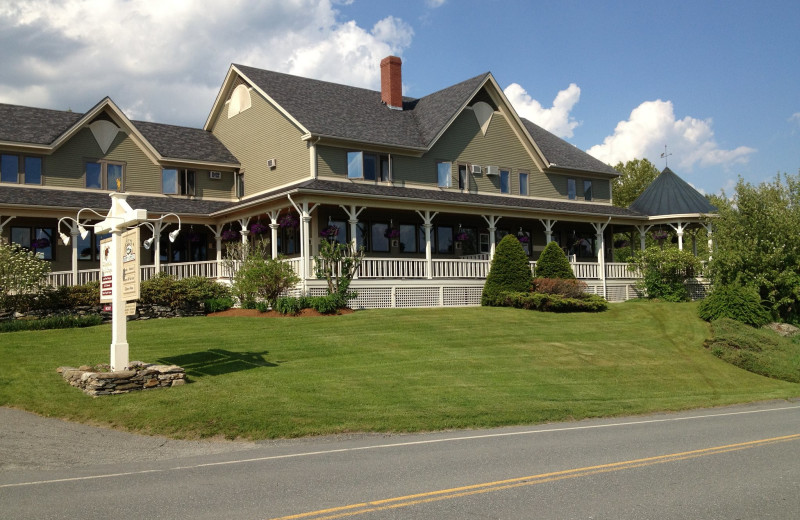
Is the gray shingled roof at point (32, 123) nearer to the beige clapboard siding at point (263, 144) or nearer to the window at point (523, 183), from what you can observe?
the beige clapboard siding at point (263, 144)

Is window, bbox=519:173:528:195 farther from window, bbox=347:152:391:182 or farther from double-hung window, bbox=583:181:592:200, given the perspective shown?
window, bbox=347:152:391:182

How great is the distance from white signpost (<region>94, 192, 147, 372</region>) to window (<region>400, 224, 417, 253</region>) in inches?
722

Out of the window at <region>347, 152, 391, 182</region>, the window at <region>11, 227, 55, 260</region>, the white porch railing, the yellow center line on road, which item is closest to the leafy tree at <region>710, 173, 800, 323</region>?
the white porch railing

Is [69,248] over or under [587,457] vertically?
over

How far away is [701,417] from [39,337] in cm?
1629

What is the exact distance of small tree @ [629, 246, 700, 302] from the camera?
33.3 meters

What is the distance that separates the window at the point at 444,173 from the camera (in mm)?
33844

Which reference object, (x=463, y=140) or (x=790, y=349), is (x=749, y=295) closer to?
(x=790, y=349)

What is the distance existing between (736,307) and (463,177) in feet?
42.7

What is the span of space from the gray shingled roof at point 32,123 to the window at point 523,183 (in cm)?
2014

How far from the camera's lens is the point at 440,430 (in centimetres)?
1284

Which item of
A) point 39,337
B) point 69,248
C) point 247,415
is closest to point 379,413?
point 247,415

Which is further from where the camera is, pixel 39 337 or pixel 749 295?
pixel 749 295

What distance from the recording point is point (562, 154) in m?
39.5
